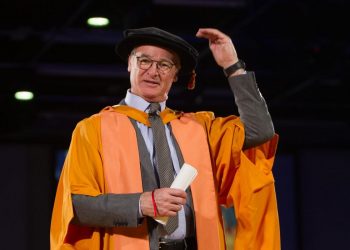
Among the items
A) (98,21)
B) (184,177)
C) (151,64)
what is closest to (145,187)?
(184,177)

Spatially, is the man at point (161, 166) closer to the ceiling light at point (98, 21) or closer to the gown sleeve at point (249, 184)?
the gown sleeve at point (249, 184)

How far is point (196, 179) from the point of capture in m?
2.84

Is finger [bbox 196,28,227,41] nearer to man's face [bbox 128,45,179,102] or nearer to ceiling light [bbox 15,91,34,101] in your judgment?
man's face [bbox 128,45,179,102]

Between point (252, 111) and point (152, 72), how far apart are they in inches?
14.0

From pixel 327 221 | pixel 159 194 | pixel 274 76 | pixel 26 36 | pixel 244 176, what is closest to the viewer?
pixel 159 194

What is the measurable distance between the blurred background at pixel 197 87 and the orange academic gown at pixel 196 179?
177 inches

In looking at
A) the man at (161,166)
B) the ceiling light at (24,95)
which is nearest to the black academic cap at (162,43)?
the man at (161,166)

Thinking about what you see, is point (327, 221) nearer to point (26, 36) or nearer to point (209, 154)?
point (26, 36)

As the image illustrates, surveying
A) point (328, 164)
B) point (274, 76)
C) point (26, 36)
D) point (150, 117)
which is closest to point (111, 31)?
point (26, 36)

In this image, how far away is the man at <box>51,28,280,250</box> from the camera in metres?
2.71

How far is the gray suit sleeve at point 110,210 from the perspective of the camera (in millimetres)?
2650

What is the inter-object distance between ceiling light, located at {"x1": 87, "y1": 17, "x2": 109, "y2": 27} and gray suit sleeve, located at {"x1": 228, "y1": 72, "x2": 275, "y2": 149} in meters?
4.82

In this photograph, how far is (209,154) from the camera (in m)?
2.92

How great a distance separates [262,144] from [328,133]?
989cm
